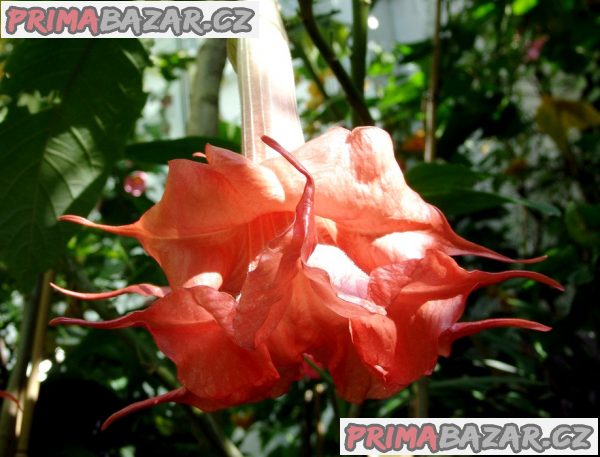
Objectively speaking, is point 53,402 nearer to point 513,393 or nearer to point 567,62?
point 513,393

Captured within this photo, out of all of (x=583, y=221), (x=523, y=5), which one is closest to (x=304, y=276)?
(x=583, y=221)

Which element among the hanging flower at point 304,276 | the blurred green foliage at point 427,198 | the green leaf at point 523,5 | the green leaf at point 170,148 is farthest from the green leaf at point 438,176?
the green leaf at point 523,5

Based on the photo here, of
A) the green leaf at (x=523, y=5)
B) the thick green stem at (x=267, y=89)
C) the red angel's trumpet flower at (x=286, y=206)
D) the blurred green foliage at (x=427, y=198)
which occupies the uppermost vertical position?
the green leaf at (x=523, y=5)

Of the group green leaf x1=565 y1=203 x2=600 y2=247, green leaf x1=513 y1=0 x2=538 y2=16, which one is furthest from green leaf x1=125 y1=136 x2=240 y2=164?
green leaf x1=513 y1=0 x2=538 y2=16

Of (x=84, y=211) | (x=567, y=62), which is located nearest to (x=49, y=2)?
(x=84, y=211)

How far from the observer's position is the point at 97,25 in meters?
0.54

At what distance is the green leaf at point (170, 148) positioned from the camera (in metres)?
0.57

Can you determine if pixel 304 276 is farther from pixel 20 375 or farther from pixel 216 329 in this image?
pixel 20 375

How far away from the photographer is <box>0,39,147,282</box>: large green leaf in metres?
0.52

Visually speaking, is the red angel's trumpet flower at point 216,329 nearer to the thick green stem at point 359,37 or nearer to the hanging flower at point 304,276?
the hanging flower at point 304,276

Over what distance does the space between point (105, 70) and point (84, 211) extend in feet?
0.39

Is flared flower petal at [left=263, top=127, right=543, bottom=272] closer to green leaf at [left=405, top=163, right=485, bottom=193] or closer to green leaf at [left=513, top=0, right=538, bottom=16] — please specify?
green leaf at [left=405, top=163, right=485, bottom=193]

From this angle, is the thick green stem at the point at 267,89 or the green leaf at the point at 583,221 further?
the green leaf at the point at 583,221

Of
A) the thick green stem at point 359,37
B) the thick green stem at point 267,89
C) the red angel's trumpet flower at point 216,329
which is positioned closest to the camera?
the red angel's trumpet flower at point 216,329
